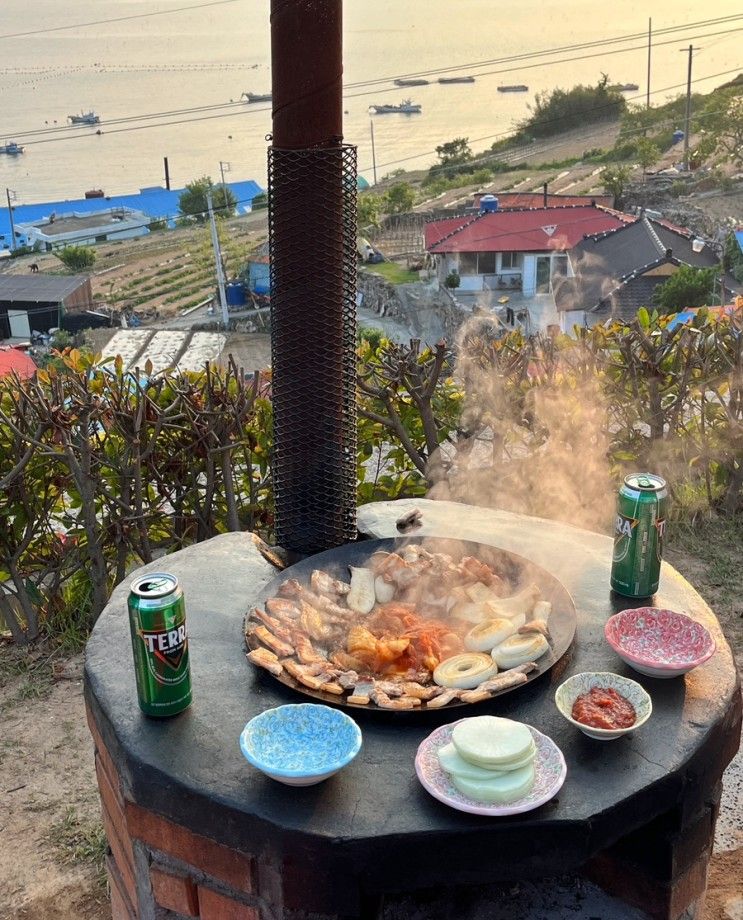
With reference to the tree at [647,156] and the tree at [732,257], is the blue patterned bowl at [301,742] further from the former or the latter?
the tree at [647,156]

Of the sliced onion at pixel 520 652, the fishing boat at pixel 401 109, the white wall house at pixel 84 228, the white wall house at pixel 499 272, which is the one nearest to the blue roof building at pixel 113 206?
the white wall house at pixel 84 228

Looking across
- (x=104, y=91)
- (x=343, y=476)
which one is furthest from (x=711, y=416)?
(x=104, y=91)

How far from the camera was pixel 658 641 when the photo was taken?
3.09 metres

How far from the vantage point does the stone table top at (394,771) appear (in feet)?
7.63

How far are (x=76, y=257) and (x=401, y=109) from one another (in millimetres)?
67561

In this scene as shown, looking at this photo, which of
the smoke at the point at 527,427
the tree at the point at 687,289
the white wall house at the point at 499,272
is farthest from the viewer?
the white wall house at the point at 499,272

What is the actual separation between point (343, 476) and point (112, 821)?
1.71m

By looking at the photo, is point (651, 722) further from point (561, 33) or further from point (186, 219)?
point (561, 33)

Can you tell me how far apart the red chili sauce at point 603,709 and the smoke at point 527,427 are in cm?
331

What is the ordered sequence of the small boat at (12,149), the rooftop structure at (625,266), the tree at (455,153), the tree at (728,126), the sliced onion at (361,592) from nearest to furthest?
the sliced onion at (361,592)
the rooftop structure at (625,266)
the tree at (728,126)
the tree at (455,153)
the small boat at (12,149)

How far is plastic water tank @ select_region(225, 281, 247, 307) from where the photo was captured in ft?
151

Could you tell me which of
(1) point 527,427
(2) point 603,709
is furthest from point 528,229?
(2) point 603,709

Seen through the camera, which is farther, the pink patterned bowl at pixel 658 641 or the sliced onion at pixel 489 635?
the sliced onion at pixel 489 635

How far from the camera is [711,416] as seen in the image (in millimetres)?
6375
